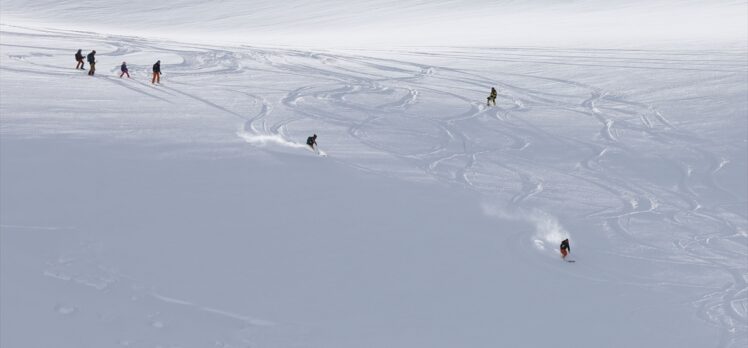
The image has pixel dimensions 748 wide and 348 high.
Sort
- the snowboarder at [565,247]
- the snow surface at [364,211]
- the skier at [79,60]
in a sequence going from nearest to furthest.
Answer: the snow surface at [364,211]
the snowboarder at [565,247]
the skier at [79,60]

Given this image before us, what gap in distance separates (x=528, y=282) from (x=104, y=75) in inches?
687

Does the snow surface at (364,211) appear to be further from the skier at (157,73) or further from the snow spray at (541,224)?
the skier at (157,73)

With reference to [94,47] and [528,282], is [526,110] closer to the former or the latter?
[528,282]

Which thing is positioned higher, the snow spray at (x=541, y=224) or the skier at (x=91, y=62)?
the skier at (x=91, y=62)

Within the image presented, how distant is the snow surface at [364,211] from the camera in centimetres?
1361

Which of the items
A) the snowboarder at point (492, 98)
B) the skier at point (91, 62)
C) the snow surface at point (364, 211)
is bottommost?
the snow surface at point (364, 211)

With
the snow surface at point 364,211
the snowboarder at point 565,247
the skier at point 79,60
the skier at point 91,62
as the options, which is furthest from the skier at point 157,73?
the snowboarder at point 565,247

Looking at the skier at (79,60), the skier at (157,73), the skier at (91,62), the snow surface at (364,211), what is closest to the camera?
the snow surface at (364,211)

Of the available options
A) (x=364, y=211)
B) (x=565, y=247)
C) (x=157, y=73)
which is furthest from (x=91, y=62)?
(x=565, y=247)

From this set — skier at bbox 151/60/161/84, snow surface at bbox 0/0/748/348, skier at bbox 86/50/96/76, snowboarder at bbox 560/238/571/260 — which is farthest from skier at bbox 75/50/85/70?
snowboarder at bbox 560/238/571/260

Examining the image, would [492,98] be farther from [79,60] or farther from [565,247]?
[79,60]

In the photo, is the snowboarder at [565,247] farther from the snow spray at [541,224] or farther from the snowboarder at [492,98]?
the snowboarder at [492,98]

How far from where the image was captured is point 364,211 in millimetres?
17281

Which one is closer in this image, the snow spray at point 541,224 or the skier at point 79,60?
the snow spray at point 541,224
